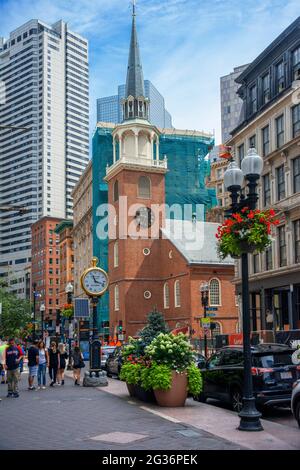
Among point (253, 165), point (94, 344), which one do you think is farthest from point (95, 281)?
point (253, 165)

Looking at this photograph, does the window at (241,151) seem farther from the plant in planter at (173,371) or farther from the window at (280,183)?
the plant in planter at (173,371)

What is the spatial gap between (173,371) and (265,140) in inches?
1002

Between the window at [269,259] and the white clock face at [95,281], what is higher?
the window at [269,259]

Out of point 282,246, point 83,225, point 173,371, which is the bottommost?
point 173,371

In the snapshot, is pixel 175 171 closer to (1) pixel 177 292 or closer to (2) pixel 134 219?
(2) pixel 134 219

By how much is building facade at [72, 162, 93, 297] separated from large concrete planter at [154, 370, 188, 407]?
73.7 meters

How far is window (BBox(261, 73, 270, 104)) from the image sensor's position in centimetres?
3756

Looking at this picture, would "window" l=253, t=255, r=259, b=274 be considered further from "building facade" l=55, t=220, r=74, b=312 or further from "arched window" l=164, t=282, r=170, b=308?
"building facade" l=55, t=220, r=74, b=312

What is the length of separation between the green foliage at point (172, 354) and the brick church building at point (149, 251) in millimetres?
46102

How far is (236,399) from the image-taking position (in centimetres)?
1538

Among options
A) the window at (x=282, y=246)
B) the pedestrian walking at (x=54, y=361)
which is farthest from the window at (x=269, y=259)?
the pedestrian walking at (x=54, y=361)

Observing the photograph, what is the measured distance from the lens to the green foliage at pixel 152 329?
17.4 m
